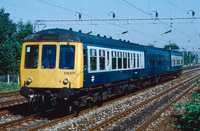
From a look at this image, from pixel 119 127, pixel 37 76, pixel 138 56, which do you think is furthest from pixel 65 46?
pixel 138 56

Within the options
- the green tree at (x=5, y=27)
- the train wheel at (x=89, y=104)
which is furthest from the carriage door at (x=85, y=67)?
the green tree at (x=5, y=27)

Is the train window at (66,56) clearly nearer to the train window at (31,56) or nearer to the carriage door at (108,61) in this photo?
the train window at (31,56)

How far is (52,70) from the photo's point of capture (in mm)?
9758

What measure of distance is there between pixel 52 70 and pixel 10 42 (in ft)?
54.3

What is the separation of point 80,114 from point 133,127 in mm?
2760

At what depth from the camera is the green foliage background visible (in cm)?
2358

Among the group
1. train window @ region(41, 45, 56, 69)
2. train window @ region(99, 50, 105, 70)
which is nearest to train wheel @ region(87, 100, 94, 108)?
train window @ region(99, 50, 105, 70)

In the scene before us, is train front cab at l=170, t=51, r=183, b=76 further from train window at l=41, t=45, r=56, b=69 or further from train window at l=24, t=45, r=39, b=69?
train window at l=24, t=45, r=39, b=69

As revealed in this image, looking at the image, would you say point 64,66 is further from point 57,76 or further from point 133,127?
point 133,127

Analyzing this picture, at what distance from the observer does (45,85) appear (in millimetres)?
9820

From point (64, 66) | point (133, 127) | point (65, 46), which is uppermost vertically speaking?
point (65, 46)

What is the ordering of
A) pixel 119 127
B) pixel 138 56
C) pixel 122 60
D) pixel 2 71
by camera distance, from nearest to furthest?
pixel 119 127 → pixel 122 60 → pixel 138 56 → pixel 2 71

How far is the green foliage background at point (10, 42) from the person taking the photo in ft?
77.4

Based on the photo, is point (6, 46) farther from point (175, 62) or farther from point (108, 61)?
point (175, 62)
